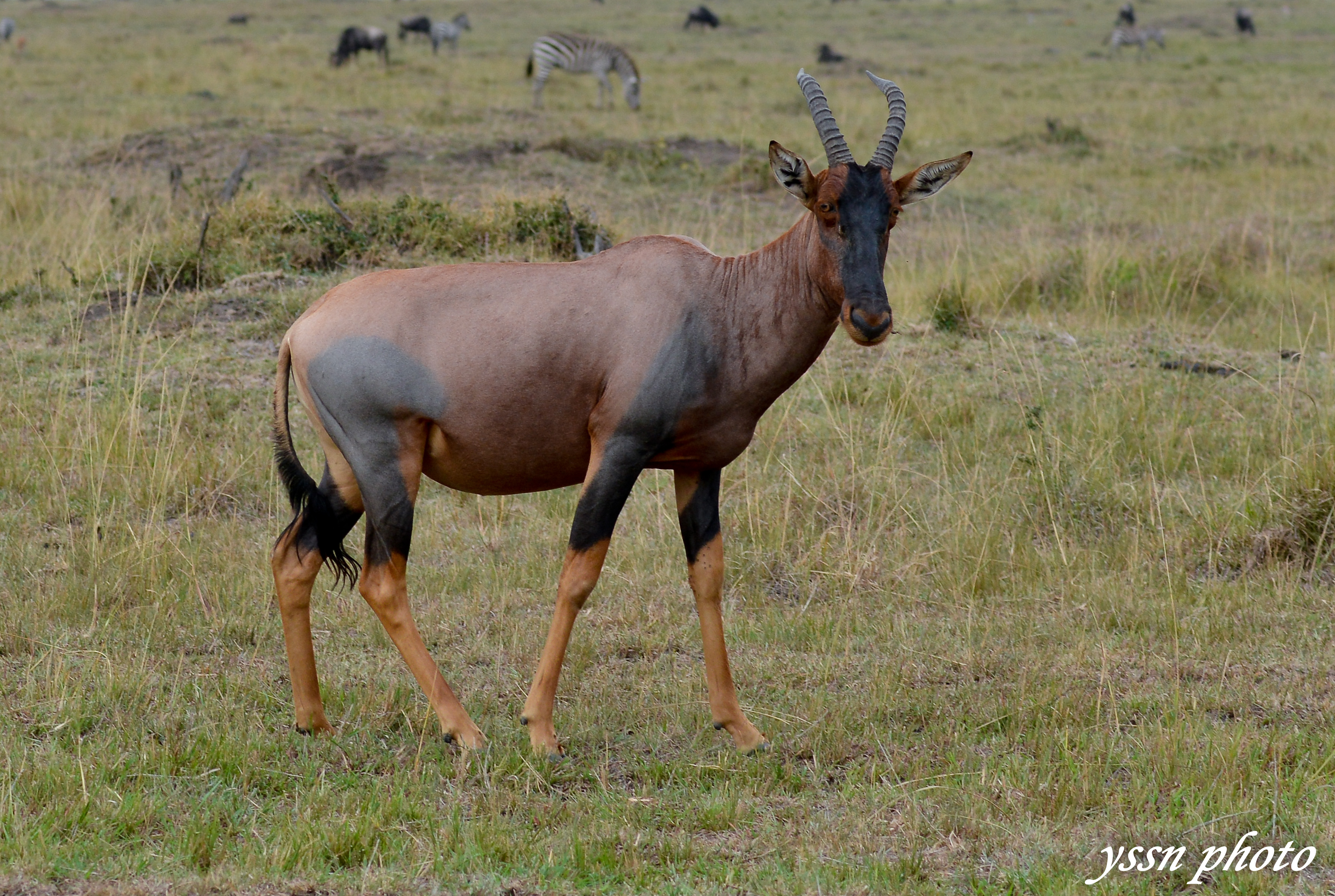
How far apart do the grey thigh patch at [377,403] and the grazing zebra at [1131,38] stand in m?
39.4

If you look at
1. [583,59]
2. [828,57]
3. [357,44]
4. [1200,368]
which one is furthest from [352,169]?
[828,57]

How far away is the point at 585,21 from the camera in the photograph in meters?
51.7

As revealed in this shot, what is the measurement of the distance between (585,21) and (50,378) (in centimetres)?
4610

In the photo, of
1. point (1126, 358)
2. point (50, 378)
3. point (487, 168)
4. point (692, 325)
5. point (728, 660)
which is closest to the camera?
point (692, 325)

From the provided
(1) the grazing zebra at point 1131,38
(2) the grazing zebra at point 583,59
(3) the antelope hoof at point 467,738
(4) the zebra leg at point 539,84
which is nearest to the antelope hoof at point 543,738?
(3) the antelope hoof at point 467,738

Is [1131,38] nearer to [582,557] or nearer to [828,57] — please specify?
[828,57]

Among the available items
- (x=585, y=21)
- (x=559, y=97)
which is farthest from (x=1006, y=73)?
(x=585, y=21)

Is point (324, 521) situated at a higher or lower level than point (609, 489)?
lower

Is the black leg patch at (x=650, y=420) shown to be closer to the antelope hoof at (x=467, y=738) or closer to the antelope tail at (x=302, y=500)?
the antelope hoof at (x=467, y=738)

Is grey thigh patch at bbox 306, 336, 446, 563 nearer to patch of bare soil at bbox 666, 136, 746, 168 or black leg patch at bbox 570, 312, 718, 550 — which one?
black leg patch at bbox 570, 312, 718, 550

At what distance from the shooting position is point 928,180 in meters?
4.68

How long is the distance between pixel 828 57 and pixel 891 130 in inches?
1228

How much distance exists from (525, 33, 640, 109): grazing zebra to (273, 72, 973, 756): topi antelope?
Result: 832 inches

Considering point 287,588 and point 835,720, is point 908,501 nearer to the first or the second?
point 835,720
